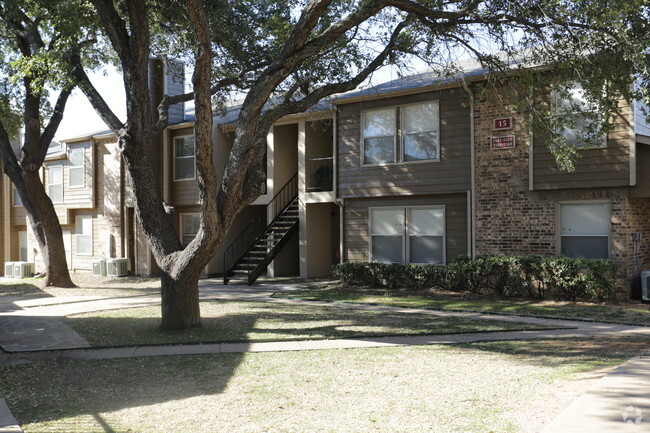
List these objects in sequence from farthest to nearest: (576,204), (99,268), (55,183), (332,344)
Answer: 1. (55,183)
2. (99,268)
3. (576,204)
4. (332,344)

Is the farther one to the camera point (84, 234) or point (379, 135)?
point (84, 234)

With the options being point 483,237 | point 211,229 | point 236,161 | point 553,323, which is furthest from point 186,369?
point 483,237

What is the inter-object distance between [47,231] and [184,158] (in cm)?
632

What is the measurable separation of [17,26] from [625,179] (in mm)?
16499

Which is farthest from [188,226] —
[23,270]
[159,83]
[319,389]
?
[319,389]

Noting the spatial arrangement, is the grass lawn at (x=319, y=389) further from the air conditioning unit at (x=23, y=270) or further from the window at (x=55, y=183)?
the window at (x=55, y=183)

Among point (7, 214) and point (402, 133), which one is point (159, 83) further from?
point (7, 214)

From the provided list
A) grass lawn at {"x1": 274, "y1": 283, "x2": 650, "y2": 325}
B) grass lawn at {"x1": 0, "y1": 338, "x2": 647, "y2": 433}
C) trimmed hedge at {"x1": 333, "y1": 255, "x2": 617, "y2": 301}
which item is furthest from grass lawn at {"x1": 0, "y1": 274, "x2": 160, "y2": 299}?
grass lawn at {"x1": 0, "y1": 338, "x2": 647, "y2": 433}

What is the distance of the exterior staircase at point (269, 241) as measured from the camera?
64.6 feet

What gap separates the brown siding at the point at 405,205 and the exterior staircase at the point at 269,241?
2.38 metres

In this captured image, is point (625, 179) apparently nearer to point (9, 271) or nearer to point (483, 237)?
point (483, 237)

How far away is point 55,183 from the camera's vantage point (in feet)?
91.0

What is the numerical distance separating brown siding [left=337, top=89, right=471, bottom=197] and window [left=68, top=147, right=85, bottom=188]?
42.3 feet

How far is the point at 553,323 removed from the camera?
11117 mm
